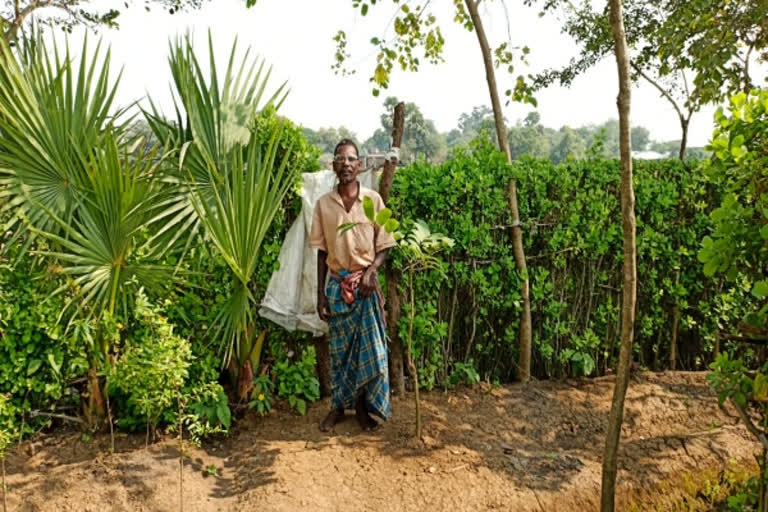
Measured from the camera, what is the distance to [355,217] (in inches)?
167

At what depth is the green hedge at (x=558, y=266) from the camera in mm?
5012

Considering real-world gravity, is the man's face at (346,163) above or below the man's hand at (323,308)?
above

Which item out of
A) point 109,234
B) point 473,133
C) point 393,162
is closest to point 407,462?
point 393,162

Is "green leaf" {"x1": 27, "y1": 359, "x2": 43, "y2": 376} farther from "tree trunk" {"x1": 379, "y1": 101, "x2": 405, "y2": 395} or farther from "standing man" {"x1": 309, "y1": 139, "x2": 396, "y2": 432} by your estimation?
"tree trunk" {"x1": 379, "y1": 101, "x2": 405, "y2": 395}

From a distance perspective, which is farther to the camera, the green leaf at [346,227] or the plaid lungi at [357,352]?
the plaid lungi at [357,352]

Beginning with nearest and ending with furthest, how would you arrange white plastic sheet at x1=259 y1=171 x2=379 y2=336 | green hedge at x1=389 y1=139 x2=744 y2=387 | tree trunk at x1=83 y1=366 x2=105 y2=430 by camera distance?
tree trunk at x1=83 y1=366 x2=105 y2=430 → white plastic sheet at x1=259 y1=171 x2=379 y2=336 → green hedge at x1=389 y1=139 x2=744 y2=387

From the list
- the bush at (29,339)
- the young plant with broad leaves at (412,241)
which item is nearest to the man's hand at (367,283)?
the young plant with broad leaves at (412,241)

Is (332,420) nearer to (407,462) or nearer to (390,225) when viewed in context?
(407,462)

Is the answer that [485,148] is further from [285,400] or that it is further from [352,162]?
[285,400]

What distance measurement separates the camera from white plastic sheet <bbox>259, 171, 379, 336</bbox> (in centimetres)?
465

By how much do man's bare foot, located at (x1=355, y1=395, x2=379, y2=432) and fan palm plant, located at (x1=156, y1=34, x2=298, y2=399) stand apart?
80 centimetres

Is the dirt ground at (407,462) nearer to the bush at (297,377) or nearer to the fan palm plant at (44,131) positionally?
the bush at (297,377)

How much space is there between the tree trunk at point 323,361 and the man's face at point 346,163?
1.34 m

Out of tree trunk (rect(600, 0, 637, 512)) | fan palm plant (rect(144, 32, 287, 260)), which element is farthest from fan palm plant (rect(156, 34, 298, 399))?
tree trunk (rect(600, 0, 637, 512))
